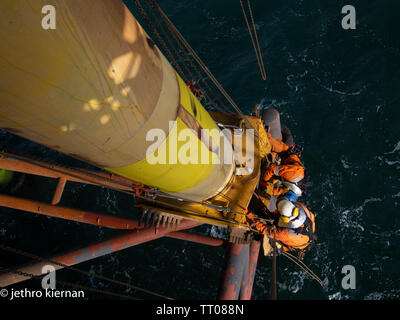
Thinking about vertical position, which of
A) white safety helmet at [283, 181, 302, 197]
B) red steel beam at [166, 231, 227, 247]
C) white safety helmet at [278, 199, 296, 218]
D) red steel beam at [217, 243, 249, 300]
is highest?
white safety helmet at [283, 181, 302, 197]

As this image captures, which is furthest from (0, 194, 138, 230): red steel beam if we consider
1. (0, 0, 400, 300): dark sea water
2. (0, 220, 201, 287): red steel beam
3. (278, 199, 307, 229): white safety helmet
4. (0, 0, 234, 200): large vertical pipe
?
(0, 0, 400, 300): dark sea water

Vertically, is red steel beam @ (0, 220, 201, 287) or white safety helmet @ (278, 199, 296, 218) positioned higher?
white safety helmet @ (278, 199, 296, 218)

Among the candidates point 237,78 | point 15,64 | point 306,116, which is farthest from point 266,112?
point 15,64

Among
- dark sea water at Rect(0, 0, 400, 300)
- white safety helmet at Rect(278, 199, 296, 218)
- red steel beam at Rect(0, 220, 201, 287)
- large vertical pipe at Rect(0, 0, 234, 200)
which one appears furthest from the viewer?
dark sea water at Rect(0, 0, 400, 300)

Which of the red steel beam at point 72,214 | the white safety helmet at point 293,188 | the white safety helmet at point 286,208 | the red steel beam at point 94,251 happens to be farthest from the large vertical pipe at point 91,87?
the red steel beam at point 72,214

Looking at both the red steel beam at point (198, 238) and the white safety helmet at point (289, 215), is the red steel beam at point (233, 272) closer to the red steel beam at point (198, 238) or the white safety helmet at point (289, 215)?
the red steel beam at point (198, 238)

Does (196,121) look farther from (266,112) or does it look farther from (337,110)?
(337,110)

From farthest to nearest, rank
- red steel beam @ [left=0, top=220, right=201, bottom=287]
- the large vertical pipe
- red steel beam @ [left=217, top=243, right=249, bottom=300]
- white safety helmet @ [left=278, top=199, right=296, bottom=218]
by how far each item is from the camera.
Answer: red steel beam @ [left=217, top=243, right=249, bottom=300]
white safety helmet @ [left=278, top=199, right=296, bottom=218]
red steel beam @ [left=0, top=220, right=201, bottom=287]
the large vertical pipe

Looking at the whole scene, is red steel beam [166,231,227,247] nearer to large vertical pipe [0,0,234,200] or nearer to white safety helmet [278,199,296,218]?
white safety helmet [278,199,296,218]
